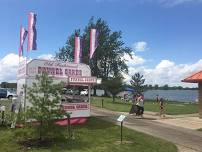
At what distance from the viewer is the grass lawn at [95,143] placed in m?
15.4

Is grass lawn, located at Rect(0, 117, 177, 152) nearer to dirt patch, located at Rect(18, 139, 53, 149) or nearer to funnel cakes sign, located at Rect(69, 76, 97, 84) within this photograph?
dirt patch, located at Rect(18, 139, 53, 149)

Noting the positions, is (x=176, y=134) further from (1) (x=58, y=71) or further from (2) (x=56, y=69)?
(2) (x=56, y=69)

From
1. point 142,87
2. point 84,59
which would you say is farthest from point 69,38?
point 142,87

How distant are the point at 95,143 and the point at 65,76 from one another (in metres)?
6.94

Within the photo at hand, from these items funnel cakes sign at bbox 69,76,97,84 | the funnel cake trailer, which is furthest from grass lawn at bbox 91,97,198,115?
the funnel cake trailer

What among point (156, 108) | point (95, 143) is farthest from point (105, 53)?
point (95, 143)

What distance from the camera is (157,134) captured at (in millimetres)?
20547

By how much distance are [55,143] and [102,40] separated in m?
61.8

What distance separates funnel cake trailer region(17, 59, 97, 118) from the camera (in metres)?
21.6

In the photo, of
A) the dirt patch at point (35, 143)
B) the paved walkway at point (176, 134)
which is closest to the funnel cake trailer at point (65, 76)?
the paved walkway at point (176, 134)

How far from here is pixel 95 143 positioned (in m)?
16.8

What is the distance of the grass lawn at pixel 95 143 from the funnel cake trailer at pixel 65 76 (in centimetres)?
270

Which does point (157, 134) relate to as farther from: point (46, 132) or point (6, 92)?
point (6, 92)

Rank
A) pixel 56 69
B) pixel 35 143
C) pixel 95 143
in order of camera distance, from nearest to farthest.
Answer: pixel 35 143, pixel 95 143, pixel 56 69
